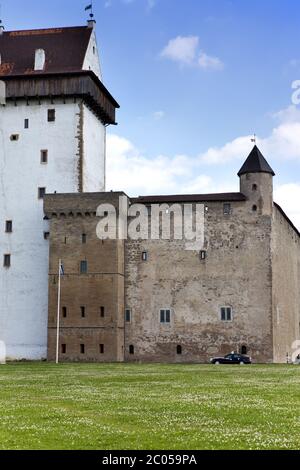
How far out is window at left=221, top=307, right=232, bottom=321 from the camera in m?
64.6

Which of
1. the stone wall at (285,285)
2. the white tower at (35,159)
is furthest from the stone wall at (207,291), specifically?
the white tower at (35,159)

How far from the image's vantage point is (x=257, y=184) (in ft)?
217

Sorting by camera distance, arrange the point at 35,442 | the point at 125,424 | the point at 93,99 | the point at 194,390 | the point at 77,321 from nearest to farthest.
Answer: the point at 35,442 → the point at 125,424 → the point at 194,390 → the point at 77,321 → the point at 93,99

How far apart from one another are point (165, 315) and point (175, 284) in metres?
2.74

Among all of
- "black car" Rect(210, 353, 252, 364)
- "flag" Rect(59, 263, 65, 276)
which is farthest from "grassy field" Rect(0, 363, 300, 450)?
"flag" Rect(59, 263, 65, 276)

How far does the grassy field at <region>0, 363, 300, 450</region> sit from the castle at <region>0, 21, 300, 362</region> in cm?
3122

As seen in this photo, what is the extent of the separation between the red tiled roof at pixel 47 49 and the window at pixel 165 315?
72.4 ft

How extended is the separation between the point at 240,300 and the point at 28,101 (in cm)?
2501

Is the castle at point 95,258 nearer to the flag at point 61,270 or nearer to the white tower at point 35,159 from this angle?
the white tower at point 35,159

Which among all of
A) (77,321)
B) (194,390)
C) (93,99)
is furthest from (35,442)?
(93,99)

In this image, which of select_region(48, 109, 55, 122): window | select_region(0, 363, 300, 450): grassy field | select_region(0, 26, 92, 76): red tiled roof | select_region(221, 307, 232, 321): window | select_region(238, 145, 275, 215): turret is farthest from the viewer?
select_region(0, 26, 92, 76): red tiled roof

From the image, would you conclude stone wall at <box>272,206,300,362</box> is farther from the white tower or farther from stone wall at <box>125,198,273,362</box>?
the white tower

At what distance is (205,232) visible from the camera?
216 ft

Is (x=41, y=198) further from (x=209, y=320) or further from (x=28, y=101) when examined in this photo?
(x=209, y=320)
